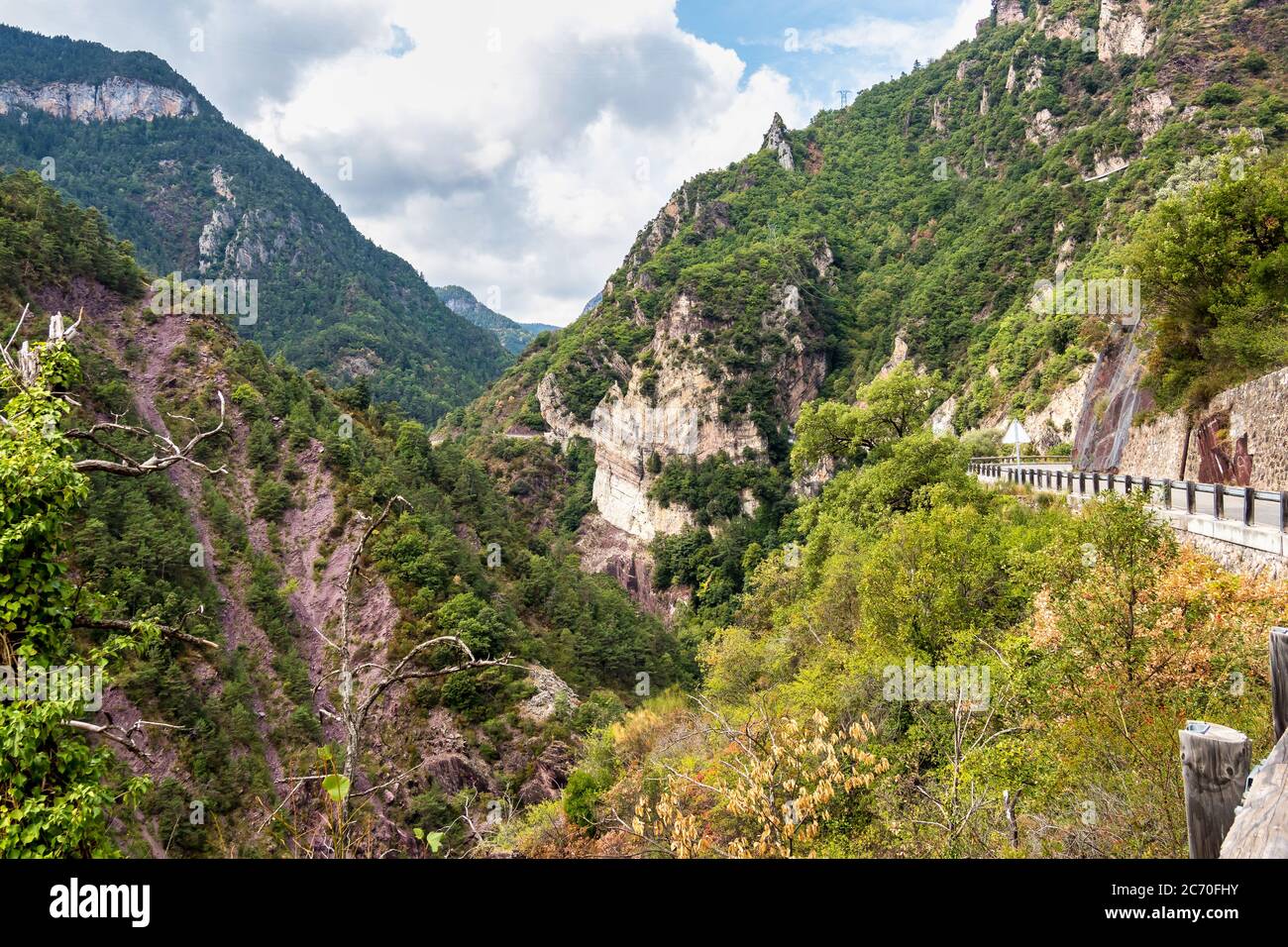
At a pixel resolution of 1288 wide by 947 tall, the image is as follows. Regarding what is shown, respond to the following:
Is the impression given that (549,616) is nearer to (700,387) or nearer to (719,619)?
(719,619)

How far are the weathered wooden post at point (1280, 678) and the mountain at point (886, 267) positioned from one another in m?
45.1

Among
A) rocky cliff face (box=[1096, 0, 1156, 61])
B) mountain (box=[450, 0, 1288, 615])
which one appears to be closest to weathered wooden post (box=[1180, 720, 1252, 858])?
mountain (box=[450, 0, 1288, 615])

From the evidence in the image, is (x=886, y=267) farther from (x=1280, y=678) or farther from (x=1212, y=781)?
(x=1212, y=781)

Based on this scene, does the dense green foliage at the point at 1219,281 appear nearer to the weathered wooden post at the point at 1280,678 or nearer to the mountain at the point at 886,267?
the weathered wooden post at the point at 1280,678

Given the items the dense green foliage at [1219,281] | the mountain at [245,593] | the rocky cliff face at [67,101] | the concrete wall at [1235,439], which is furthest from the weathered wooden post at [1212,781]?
the rocky cliff face at [67,101]

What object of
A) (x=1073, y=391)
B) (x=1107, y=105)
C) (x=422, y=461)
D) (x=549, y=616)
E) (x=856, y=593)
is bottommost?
(x=549, y=616)

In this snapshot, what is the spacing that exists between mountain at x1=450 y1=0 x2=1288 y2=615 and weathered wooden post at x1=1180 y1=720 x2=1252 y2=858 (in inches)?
1790

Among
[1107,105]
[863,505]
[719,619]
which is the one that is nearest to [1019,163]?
[1107,105]

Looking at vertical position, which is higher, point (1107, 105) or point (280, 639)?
point (1107, 105)

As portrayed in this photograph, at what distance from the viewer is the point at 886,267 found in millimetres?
→ 122875

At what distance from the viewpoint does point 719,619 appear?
2970 inches

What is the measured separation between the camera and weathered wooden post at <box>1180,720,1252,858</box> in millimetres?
2904

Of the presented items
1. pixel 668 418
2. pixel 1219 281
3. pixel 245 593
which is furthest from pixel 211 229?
pixel 1219 281
